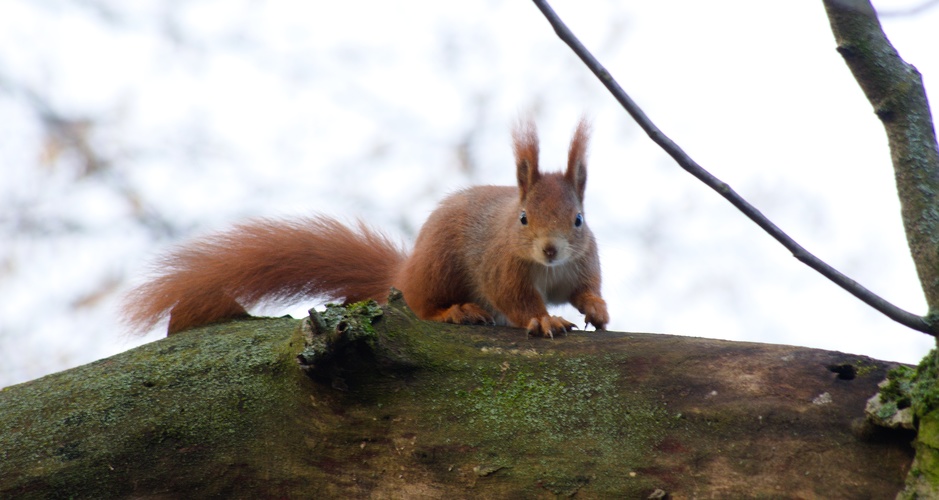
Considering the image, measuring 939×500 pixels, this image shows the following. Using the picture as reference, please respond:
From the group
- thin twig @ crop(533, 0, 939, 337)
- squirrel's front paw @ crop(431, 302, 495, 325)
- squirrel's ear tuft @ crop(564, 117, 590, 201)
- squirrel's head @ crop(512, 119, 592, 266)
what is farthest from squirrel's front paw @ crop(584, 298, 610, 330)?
thin twig @ crop(533, 0, 939, 337)

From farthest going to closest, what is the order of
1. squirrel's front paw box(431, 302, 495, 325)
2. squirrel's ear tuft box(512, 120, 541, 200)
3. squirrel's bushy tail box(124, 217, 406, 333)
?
squirrel's ear tuft box(512, 120, 541, 200), squirrel's front paw box(431, 302, 495, 325), squirrel's bushy tail box(124, 217, 406, 333)

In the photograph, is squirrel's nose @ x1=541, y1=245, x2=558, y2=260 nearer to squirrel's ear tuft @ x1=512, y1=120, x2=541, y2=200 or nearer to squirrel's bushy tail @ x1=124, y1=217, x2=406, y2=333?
squirrel's ear tuft @ x1=512, y1=120, x2=541, y2=200

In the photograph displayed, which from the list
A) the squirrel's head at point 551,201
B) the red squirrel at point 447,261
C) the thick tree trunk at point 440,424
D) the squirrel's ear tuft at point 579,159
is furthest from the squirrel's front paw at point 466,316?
the thick tree trunk at point 440,424

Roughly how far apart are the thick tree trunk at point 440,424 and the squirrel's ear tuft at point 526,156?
1010 millimetres

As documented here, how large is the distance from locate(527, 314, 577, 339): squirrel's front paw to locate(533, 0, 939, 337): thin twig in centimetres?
81

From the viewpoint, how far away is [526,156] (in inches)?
106

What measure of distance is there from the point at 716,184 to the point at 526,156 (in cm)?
147

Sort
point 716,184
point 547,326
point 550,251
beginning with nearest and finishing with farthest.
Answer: point 716,184, point 547,326, point 550,251

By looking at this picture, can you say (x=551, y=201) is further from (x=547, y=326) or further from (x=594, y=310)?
(x=547, y=326)

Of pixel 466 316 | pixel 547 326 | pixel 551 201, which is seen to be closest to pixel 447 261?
pixel 466 316

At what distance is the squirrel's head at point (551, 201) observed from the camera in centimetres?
251

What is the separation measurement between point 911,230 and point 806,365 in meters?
0.33

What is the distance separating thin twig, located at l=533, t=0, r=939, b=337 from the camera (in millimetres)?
1231

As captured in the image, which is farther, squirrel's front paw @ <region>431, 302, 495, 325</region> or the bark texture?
squirrel's front paw @ <region>431, 302, 495, 325</region>
